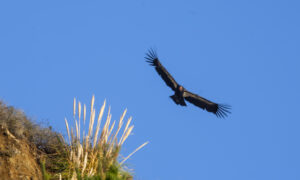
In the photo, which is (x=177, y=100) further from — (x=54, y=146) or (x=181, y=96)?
(x=54, y=146)

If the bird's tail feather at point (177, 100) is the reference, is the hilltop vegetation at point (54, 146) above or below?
below

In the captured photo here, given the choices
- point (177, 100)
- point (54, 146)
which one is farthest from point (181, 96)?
point (54, 146)

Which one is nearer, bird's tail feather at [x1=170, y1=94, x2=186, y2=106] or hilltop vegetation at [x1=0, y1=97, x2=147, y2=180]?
hilltop vegetation at [x1=0, y1=97, x2=147, y2=180]

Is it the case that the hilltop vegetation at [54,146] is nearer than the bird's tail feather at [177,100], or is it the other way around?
the hilltop vegetation at [54,146]

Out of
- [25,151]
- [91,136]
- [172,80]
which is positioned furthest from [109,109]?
[172,80]

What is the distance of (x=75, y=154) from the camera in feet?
37.5

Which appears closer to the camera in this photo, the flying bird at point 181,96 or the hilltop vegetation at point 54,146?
the hilltop vegetation at point 54,146

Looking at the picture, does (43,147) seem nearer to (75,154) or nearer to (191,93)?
(75,154)

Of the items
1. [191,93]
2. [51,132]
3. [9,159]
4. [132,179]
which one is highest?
[191,93]

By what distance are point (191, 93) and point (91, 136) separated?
554cm

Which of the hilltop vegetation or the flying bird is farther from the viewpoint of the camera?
the flying bird

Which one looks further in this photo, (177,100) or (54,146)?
(177,100)

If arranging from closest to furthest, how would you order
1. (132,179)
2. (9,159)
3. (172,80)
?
(9,159), (132,179), (172,80)

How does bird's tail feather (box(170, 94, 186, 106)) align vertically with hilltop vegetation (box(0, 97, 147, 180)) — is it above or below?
above
